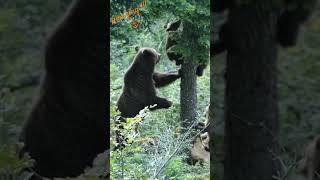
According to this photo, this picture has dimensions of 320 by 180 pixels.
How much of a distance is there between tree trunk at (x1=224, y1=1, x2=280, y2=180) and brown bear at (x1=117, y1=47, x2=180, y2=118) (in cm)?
38

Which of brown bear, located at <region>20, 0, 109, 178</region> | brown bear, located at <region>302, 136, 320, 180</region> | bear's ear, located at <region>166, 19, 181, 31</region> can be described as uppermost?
bear's ear, located at <region>166, 19, 181, 31</region>

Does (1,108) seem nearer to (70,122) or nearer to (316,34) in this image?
(70,122)

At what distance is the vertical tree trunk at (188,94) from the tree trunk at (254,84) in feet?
0.66

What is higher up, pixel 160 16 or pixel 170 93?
pixel 160 16

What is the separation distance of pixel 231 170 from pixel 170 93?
615 millimetres

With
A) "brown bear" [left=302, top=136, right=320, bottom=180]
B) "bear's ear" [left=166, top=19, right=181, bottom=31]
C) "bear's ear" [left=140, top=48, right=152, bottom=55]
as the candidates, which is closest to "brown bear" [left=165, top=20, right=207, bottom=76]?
"bear's ear" [left=166, top=19, right=181, bottom=31]

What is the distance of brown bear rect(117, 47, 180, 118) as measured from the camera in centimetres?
352

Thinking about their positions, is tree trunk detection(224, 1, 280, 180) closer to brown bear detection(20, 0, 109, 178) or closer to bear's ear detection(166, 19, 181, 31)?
bear's ear detection(166, 19, 181, 31)

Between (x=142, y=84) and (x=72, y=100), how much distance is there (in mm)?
458

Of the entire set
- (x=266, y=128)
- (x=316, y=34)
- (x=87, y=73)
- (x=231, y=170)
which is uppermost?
(x=316, y=34)

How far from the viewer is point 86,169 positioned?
3562mm

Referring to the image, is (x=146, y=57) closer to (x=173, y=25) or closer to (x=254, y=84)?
(x=173, y=25)

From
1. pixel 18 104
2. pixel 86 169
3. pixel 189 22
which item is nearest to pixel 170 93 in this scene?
pixel 189 22

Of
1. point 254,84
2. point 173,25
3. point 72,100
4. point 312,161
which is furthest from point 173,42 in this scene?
point 312,161
